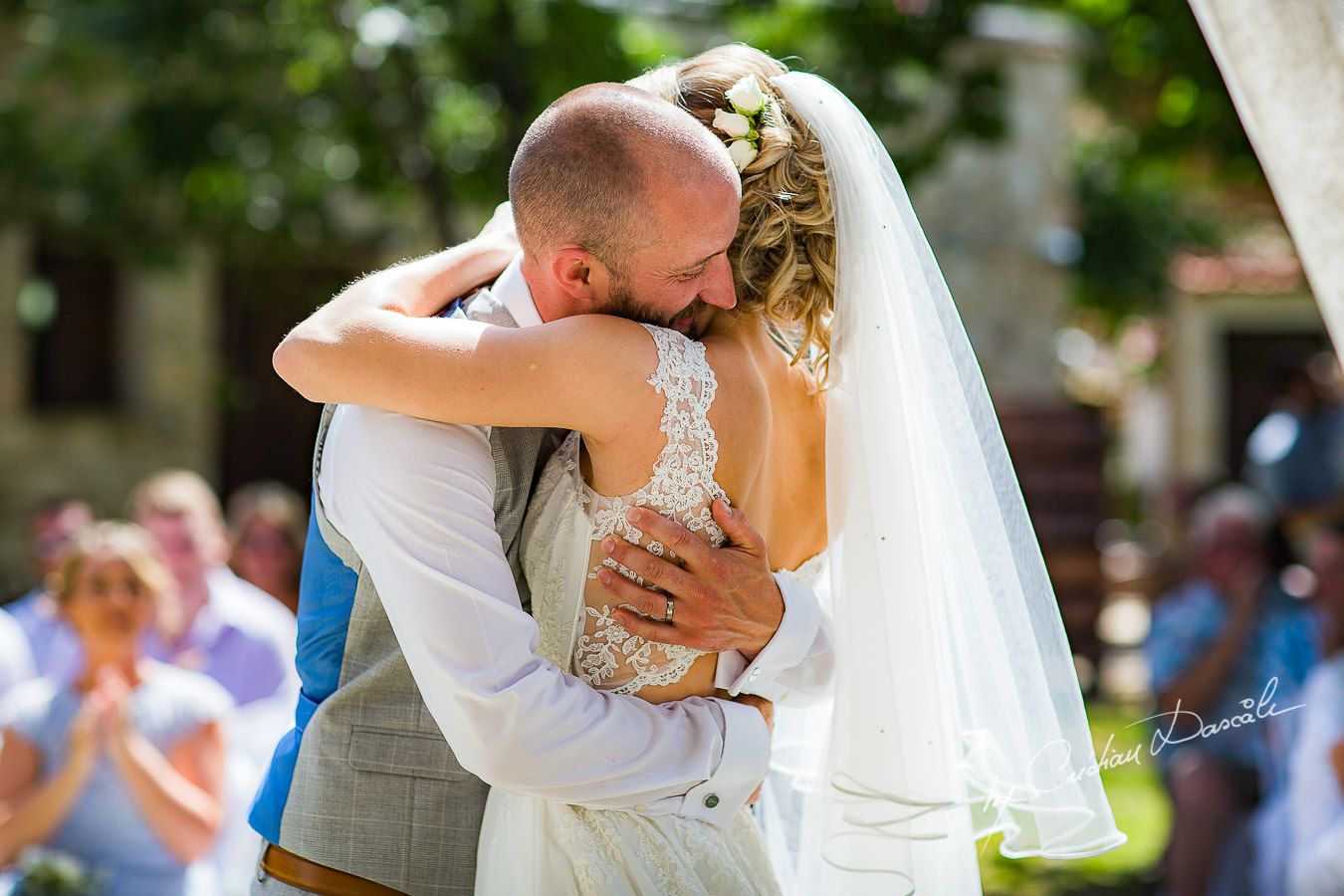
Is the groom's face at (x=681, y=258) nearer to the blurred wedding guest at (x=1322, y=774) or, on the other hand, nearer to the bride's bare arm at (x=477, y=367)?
the bride's bare arm at (x=477, y=367)

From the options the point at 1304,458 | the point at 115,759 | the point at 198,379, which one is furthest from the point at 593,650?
the point at 198,379

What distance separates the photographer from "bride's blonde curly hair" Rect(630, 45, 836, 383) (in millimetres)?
2133

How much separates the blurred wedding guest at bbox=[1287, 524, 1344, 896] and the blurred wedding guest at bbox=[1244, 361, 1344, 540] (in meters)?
3.83

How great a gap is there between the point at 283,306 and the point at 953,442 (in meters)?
9.46

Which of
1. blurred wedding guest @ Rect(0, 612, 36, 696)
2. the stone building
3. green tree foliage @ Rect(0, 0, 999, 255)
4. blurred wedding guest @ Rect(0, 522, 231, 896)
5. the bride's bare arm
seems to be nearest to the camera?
the bride's bare arm

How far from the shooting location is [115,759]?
388cm

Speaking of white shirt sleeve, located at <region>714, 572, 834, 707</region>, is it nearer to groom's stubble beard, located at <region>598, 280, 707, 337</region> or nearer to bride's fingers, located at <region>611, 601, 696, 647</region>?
bride's fingers, located at <region>611, 601, 696, 647</region>

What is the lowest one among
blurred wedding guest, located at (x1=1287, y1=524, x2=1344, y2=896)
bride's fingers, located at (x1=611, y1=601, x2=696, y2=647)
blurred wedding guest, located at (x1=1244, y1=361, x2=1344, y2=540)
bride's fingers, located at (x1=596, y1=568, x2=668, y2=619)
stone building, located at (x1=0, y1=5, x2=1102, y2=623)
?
stone building, located at (x1=0, y1=5, x2=1102, y2=623)

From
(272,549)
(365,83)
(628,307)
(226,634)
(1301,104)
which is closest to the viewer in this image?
(1301,104)

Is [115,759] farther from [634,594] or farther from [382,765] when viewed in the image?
[634,594]

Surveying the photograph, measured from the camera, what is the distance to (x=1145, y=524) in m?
17.6

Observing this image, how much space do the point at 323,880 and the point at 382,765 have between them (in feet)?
0.64

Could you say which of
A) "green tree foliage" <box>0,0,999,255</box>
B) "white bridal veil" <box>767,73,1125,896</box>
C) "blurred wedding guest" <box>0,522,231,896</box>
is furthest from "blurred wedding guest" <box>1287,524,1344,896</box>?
"blurred wedding guest" <box>0,522,231,896</box>

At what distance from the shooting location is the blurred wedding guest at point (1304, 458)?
25.8 ft
